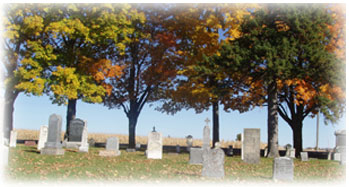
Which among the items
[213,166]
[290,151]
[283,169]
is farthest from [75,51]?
[283,169]

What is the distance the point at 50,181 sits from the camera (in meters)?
9.78

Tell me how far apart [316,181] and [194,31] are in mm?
16844

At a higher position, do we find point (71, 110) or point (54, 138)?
point (71, 110)

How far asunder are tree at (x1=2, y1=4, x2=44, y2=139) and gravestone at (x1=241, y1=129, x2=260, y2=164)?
13.6 metres

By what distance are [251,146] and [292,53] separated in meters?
5.67

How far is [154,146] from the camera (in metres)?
19.5

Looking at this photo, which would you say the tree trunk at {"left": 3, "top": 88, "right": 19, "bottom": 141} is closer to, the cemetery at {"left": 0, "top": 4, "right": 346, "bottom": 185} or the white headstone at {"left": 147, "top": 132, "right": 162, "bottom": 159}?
the cemetery at {"left": 0, "top": 4, "right": 346, "bottom": 185}

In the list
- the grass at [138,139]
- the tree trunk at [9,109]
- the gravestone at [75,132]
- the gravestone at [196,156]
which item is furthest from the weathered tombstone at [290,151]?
the tree trunk at [9,109]

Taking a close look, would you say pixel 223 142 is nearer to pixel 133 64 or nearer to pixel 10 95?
pixel 133 64

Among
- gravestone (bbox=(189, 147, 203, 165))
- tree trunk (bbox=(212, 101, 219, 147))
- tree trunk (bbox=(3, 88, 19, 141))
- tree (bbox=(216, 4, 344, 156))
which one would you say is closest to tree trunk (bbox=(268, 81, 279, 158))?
tree (bbox=(216, 4, 344, 156))

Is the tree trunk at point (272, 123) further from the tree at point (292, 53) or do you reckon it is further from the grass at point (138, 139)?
the grass at point (138, 139)

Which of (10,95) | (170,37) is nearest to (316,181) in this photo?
(170,37)

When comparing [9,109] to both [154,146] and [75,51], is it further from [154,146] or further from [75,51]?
[154,146]

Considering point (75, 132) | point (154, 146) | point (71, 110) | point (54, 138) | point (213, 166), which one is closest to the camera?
point (213, 166)
